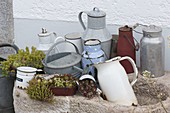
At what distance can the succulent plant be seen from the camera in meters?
2.40

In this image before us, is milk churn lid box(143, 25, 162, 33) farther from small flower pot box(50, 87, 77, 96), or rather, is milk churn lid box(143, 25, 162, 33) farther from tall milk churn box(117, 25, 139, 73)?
small flower pot box(50, 87, 77, 96)

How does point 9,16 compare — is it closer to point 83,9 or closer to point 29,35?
point 29,35

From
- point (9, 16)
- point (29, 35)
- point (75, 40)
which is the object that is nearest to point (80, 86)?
point (75, 40)

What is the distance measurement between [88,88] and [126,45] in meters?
0.51

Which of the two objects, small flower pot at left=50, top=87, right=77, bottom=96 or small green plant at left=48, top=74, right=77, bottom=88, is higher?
small green plant at left=48, top=74, right=77, bottom=88

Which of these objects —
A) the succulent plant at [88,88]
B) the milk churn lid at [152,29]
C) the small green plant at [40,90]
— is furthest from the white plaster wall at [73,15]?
the small green plant at [40,90]

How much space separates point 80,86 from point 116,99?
0.76 ft

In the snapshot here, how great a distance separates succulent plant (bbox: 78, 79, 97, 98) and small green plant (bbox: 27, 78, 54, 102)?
19 centimetres

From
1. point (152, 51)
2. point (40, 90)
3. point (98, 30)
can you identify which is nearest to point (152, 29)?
point (152, 51)

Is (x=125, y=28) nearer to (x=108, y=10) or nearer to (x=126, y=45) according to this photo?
(x=126, y=45)

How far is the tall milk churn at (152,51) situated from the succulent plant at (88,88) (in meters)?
0.51

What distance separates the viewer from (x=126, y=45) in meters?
2.75

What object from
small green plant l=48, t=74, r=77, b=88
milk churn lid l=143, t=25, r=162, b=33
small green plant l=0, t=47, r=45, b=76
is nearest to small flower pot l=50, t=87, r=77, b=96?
small green plant l=48, t=74, r=77, b=88

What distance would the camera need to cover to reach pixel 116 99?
2426 mm
